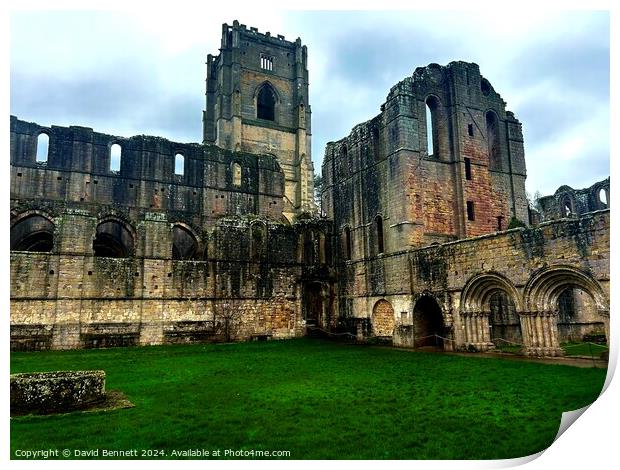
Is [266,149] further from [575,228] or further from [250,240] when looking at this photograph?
[575,228]

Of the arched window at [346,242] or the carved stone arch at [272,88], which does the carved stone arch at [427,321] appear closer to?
the arched window at [346,242]

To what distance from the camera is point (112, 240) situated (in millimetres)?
26422

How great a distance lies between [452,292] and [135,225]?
15.4 metres

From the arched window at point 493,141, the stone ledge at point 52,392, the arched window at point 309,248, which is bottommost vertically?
the stone ledge at point 52,392

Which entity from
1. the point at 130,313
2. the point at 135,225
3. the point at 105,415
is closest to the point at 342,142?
the point at 135,225

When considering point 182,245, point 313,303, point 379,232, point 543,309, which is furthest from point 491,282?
point 182,245

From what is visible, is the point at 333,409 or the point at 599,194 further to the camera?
the point at 599,194

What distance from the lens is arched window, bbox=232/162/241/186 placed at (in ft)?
105

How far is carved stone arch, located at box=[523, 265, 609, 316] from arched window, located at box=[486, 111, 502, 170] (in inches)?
418

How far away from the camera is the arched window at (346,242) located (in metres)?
25.6

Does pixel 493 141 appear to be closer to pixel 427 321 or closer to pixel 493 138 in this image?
pixel 493 138

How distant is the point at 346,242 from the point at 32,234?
1684 centimetres

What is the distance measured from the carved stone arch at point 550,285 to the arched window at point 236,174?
70.4ft

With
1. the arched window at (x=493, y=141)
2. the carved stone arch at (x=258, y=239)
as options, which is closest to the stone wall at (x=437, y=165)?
the arched window at (x=493, y=141)
